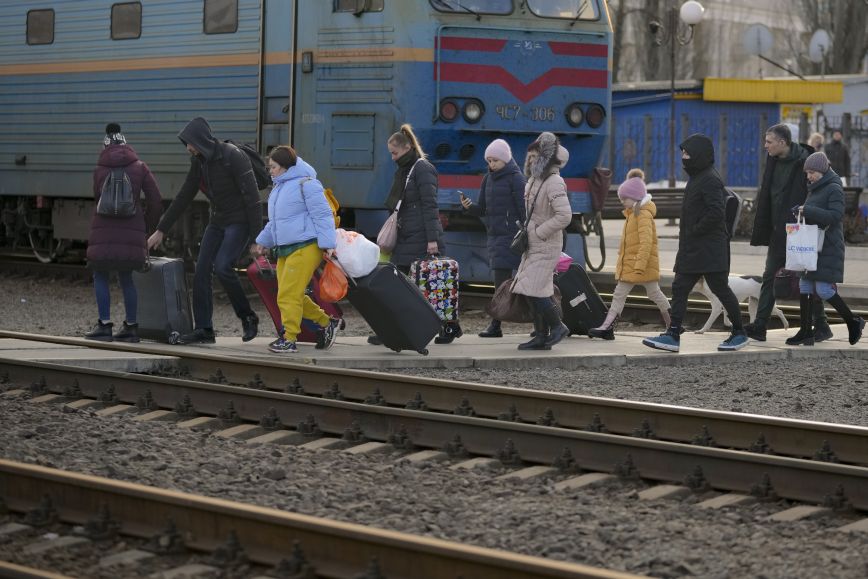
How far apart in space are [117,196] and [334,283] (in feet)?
5.65

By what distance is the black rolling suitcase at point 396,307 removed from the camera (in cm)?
1062

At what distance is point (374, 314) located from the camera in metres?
10.7

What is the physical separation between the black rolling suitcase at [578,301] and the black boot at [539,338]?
85cm

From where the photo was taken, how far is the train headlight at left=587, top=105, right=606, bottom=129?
1545 centimetres

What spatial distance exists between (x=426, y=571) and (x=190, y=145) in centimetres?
657

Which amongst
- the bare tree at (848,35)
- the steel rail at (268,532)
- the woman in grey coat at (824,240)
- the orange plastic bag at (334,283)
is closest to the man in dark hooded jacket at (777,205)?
the woman in grey coat at (824,240)

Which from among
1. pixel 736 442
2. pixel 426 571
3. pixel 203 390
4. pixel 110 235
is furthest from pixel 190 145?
pixel 426 571

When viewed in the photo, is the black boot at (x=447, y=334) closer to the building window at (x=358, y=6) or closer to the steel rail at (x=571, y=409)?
the steel rail at (x=571, y=409)

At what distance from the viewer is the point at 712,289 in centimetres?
1143

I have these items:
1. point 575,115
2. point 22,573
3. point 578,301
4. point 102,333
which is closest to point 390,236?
point 578,301

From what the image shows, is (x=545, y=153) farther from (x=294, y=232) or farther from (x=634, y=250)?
(x=294, y=232)

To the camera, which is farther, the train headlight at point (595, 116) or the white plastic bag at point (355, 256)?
the train headlight at point (595, 116)

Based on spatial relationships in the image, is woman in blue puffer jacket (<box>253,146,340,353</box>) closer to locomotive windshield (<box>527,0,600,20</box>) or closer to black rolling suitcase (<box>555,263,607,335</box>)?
black rolling suitcase (<box>555,263,607,335</box>)

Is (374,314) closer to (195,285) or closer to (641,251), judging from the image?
(195,285)
